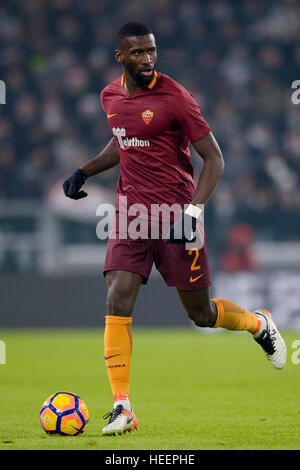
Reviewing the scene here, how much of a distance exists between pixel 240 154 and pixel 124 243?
9.75 meters

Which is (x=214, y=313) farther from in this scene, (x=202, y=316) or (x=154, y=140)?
(x=154, y=140)

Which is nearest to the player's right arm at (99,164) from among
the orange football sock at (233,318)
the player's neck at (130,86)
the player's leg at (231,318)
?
the player's neck at (130,86)

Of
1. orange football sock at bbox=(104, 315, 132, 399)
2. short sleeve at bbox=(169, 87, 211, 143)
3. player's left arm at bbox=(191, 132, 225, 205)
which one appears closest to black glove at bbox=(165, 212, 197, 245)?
player's left arm at bbox=(191, 132, 225, 205)

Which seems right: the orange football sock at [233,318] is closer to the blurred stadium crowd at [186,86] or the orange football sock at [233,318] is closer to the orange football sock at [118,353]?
the orange football sock at [118,353]

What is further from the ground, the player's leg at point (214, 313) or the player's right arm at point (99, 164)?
the player's right arm at point (99, 164)

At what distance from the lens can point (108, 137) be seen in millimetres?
15023

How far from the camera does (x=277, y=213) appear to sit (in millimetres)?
13742

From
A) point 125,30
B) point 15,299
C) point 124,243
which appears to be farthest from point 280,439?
point 15,299

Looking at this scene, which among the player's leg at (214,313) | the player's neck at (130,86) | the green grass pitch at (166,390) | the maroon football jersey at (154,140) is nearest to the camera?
the green grass pitch at (166,390)

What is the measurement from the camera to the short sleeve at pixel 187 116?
16.6 ft

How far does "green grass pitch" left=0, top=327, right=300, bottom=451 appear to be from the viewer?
15.4ft

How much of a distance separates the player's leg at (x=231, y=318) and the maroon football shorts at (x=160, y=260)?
0.11 meters

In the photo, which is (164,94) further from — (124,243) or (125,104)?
(124,243)

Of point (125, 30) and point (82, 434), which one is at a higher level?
point (125, 30)
